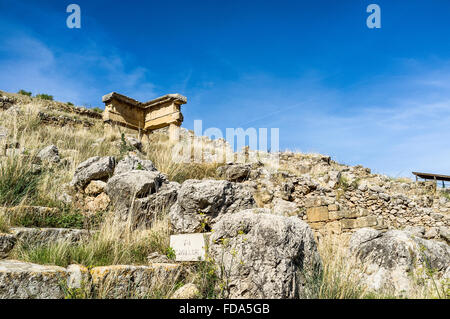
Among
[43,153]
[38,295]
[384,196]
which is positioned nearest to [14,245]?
[38,295]

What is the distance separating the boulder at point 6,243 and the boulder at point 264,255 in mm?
2324

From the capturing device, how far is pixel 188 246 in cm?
397

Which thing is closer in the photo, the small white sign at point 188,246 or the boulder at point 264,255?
the boulder at point 264,255

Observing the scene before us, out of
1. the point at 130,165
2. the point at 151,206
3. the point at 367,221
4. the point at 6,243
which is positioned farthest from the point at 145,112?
the point at 6,243

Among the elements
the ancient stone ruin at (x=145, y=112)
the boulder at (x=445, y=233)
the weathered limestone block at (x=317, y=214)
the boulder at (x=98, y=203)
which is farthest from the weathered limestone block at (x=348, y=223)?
the ancient stone ruin at (x=145, y=112)

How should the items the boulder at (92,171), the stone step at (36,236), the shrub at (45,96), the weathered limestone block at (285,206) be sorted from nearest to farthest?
the stone step at (36,236) → the boulder at (92,171) → the weathered limestone block at (285,206) → the shrub at (45,96)

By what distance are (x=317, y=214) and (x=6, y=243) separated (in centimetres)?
670

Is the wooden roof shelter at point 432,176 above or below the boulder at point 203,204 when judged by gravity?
above

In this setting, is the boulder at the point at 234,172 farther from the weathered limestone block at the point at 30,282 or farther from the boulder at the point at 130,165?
the weathered limestone block at the point at 30,282

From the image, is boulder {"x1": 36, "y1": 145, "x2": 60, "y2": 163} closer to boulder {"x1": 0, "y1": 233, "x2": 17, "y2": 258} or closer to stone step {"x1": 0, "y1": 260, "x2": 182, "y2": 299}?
boulder {"x1": 0, "y1": 233, "x2": 17, "y2": 258}

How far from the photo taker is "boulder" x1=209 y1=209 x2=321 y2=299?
285cm

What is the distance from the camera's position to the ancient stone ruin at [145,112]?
1283 cm

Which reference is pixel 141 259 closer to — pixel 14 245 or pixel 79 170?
pixel 14 245


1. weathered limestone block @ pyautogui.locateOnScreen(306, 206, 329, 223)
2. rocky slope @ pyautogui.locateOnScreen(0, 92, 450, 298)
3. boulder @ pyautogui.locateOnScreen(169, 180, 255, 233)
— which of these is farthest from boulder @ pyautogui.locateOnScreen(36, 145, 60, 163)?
weathered limestone block @ pyautogui.locateOnScreen(306, 206, 329, 223)
